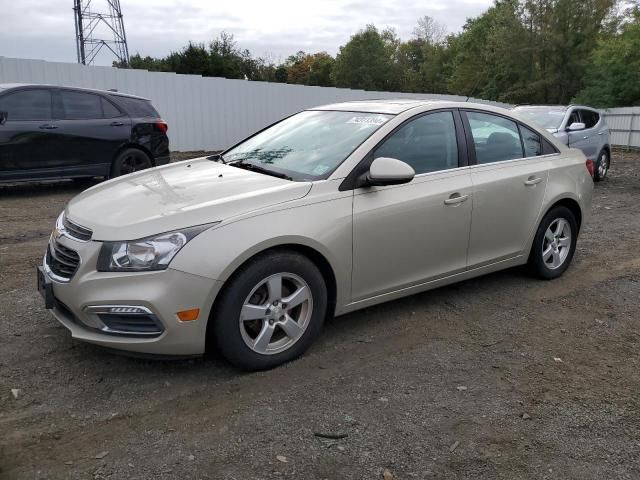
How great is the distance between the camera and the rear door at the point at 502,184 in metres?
4.52

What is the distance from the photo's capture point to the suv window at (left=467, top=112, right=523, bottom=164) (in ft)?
15.2

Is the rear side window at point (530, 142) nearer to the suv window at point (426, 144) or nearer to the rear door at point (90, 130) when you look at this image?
the suv window at point (426, 144)

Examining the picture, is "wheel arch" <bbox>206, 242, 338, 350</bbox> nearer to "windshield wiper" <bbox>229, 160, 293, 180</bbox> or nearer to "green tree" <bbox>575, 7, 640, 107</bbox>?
"windshield wiper" <bbox>229, 160, 293, 180</bbox>

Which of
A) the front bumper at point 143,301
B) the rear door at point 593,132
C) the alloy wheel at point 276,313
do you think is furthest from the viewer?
the rear door at point 593,132

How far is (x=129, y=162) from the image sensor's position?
9742 mm

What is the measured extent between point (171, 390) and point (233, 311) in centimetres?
59

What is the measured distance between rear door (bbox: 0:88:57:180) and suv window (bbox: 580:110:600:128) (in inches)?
390

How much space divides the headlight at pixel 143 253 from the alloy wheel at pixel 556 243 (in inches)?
135

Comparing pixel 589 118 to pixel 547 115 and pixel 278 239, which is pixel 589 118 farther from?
pixel 278 239

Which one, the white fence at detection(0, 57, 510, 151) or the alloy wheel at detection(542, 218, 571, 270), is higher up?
the white fence at detection(0, 57, 510, 151)

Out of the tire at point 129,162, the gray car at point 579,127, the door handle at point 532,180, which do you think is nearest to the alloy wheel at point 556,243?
the door handle at point 532,180

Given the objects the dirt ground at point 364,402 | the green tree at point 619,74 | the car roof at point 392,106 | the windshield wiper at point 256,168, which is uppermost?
the green tree at point 619,74

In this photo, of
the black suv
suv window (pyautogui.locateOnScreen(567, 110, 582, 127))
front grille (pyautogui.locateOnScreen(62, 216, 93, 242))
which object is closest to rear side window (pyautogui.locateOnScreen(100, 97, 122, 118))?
the black suv

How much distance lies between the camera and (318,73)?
67688 mm
